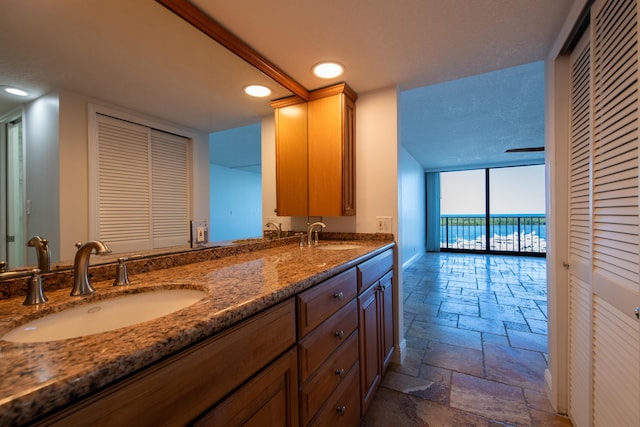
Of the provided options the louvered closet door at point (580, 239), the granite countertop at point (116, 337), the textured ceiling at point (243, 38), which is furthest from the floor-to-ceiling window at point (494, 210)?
the granite countertop at point (116, 337)

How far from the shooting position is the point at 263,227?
1811 millimetres

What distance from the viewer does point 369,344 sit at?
1.47 m

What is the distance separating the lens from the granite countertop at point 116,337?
0.36m

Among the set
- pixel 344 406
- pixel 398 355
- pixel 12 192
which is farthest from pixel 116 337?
pixel 398 355

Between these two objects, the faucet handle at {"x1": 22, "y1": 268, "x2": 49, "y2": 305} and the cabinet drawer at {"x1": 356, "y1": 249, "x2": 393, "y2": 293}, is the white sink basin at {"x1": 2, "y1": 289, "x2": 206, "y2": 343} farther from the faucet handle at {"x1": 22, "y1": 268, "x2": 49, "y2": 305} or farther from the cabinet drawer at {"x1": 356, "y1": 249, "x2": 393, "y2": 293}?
the cabinet drawer at {"x1": 356, "y1": 249, "x2": 393, "y2": 293}


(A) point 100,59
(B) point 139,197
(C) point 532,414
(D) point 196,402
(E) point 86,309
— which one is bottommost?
(C) point 532,414

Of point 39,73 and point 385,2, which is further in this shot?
point 385,2

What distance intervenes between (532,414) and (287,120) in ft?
7.77

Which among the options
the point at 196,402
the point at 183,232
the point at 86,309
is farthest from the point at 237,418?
the point at 183,232

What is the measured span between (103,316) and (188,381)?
1.41 feet

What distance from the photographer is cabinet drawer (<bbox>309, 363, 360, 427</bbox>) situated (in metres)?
1.02

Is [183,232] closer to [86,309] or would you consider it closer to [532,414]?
[86,309]

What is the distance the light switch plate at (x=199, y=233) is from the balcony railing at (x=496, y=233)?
23.1 feet

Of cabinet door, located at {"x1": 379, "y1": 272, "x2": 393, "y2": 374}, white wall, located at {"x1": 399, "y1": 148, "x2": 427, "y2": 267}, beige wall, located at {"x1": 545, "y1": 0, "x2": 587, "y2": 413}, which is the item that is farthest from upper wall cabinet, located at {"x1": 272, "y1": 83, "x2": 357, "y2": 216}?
white wall, located at {"x1": 399, "y1": 148, "x2": 427, "y2": 267}
